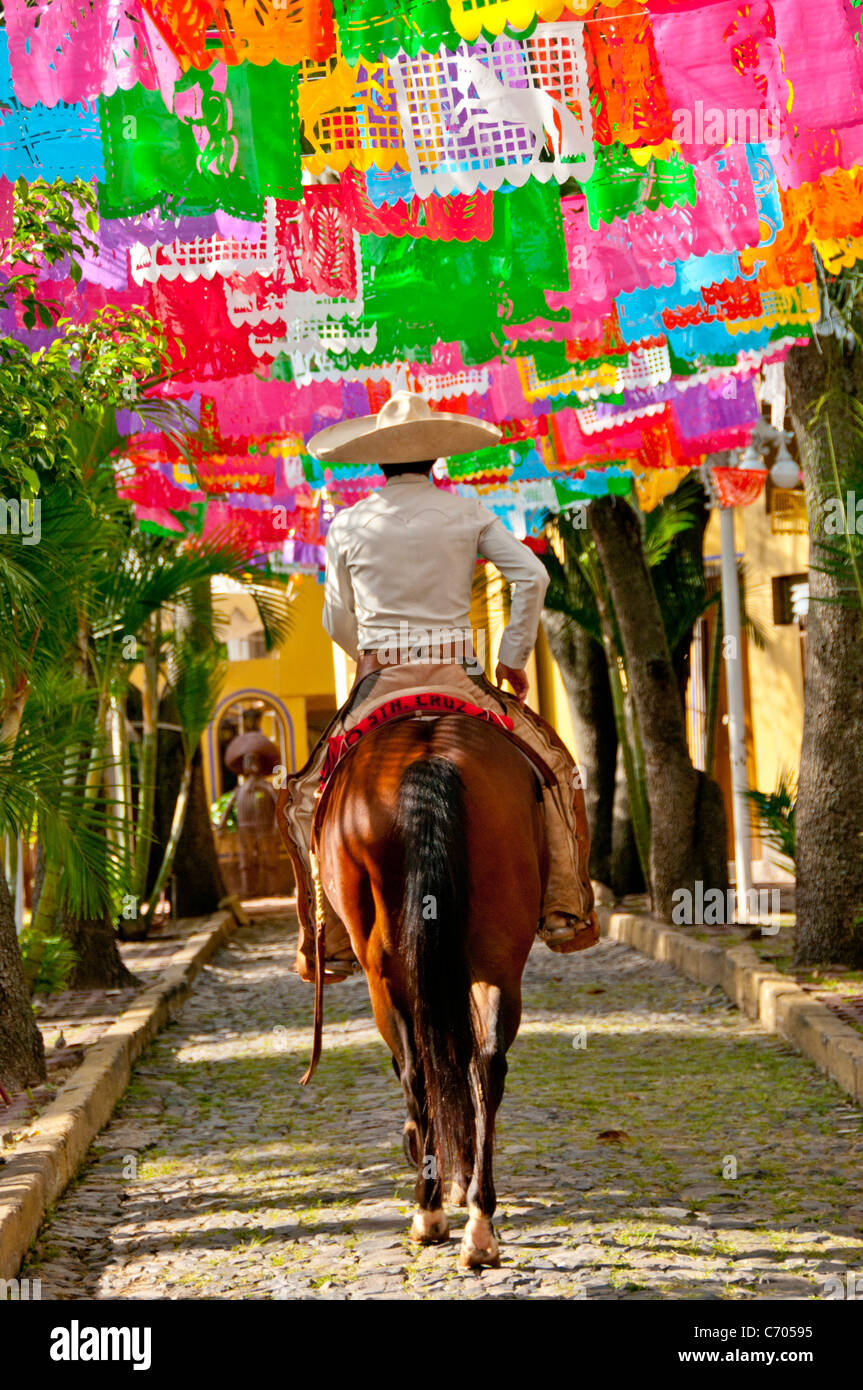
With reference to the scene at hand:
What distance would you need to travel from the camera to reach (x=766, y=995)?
29.3 ft

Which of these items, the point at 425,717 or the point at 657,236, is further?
the point at 657,236

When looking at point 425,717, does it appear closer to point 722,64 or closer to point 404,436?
point 404,436

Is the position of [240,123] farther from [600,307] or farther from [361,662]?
[600,307]

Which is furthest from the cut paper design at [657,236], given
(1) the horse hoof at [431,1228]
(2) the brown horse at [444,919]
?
(1) the horse hoof at [431,1228]

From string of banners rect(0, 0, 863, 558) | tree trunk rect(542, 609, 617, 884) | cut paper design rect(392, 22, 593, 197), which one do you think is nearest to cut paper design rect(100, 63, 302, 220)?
string of banners rect(0, 0, 863, 558)

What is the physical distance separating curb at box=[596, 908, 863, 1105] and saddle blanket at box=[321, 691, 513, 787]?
264 cm

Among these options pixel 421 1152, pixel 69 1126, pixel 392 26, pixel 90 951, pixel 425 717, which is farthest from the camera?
pixel 90 951

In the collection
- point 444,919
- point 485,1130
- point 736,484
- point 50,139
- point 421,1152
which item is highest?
point 50,139

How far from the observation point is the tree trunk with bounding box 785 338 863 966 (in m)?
9.01

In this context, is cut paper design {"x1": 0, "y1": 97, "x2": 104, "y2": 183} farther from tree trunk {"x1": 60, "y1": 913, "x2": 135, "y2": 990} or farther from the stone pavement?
tree trunk {"x1": 60, "y1": 913, "x2": 135, "y2": 990}

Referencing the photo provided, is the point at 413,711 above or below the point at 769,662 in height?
below

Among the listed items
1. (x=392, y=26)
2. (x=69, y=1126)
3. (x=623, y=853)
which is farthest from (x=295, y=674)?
(x=392, y=26)

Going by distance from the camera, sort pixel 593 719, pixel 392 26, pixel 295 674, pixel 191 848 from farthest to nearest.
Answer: pixel 295 674 → pixel 191 848 → pixel 593 719 → pixel 392 26

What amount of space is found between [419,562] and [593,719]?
11367mm
